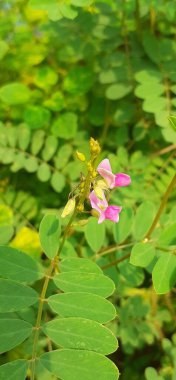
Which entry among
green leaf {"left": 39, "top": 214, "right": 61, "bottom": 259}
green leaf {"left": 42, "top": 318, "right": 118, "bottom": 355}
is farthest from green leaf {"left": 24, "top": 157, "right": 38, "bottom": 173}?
green leaf {"left": 42, "top": 318, "right": 118, "bottom": 355}

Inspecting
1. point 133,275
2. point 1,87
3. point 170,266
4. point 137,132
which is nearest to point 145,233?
point 133,275

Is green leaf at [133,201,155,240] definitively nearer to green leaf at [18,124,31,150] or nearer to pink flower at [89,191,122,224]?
pink flower at [89,191,122,224]

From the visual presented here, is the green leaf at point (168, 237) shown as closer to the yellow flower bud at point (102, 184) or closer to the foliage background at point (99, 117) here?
the yellow flower bud at point (102, 184)

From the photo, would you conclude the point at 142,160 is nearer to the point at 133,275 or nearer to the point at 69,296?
the point at 133,275

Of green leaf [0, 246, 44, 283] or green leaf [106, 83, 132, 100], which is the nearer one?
green leaf [0, 246, 44, 283]

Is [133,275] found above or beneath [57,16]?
beneath
